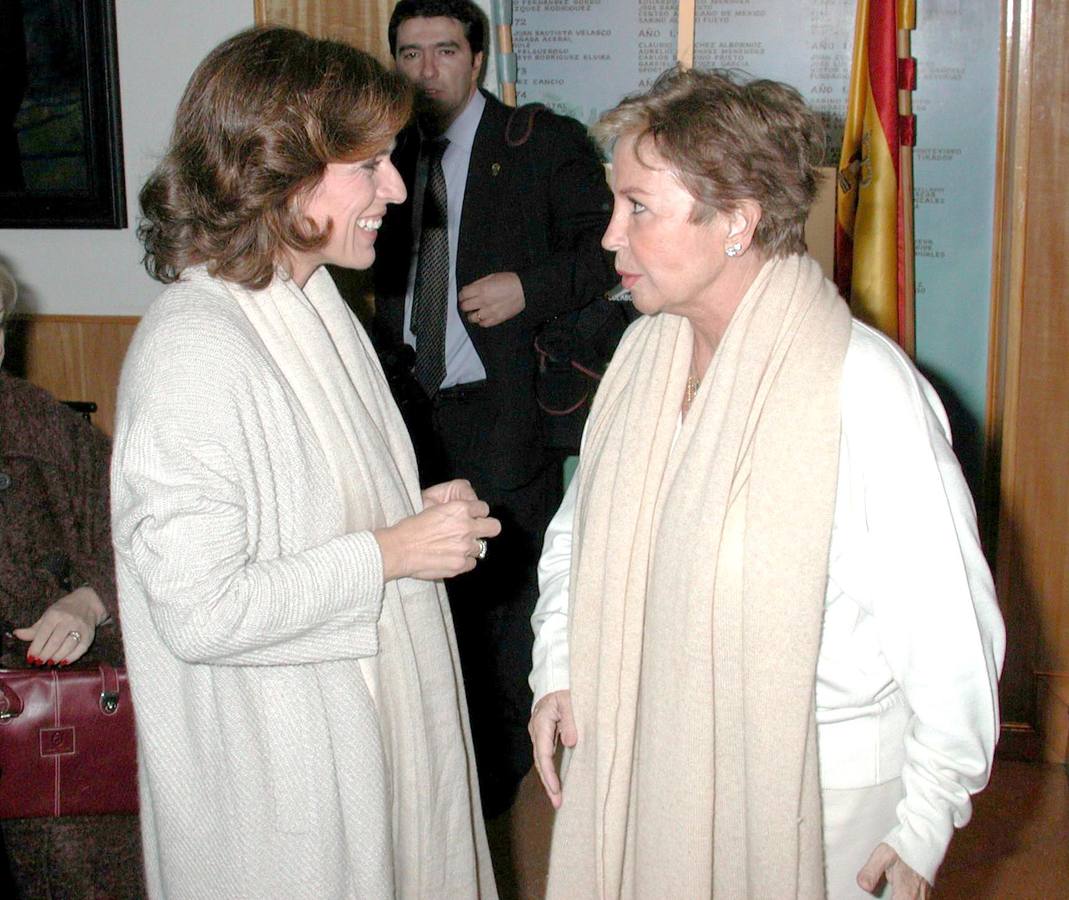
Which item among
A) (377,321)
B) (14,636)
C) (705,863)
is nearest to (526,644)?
(377,321)

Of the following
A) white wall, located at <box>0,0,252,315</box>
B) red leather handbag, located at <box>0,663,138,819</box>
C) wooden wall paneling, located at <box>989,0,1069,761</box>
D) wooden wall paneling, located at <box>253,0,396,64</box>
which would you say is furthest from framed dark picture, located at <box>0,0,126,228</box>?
wooden wall paneling, located at <box>989,0,1069,761</box>

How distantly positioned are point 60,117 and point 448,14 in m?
1.31

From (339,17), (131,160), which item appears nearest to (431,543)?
(339,17)

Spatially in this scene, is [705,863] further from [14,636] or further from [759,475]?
[14,636]

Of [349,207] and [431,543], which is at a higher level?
[349,207]

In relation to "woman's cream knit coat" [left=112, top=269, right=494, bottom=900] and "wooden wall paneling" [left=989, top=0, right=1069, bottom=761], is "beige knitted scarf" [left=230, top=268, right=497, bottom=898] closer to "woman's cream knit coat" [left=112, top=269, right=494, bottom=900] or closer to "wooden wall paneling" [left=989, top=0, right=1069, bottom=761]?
"woman's cream knit coat" [left=112, top=269, right=494, bottom=900]

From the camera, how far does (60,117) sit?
10.8 ft

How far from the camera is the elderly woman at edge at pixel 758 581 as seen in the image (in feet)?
4.24

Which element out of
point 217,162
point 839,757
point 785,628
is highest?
point 217,162

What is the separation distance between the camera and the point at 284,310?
1.46m

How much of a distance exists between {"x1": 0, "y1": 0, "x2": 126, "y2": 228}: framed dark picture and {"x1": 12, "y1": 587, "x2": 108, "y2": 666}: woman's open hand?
1.69m

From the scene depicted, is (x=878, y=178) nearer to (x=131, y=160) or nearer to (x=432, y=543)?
(x=432, y=543)

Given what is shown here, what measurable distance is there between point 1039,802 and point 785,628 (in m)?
2.18

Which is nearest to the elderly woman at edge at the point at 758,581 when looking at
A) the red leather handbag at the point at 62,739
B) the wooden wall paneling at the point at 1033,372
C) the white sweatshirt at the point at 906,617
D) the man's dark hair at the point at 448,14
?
the white sweatshirt at the point at 906,617
